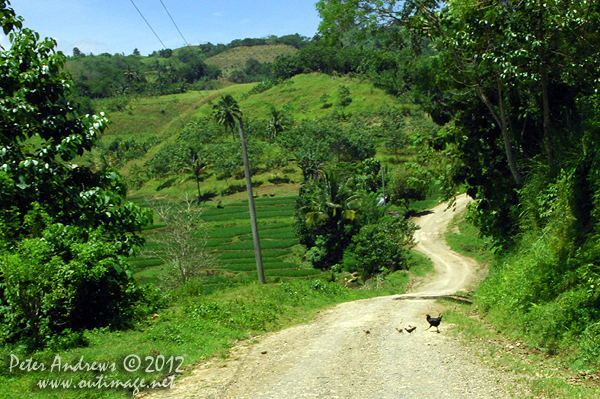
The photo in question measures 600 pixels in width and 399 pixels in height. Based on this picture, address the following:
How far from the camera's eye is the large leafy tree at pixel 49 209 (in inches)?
354

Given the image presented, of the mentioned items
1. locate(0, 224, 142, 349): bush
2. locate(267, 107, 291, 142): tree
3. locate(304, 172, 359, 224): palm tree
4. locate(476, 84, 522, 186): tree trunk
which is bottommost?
locate(304, 172, 359, 224): palm tree

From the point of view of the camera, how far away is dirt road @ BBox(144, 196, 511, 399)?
7.48 metres

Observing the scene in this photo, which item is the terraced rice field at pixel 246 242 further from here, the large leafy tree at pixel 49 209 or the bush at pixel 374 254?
the large leafy tree at pixel 49 209

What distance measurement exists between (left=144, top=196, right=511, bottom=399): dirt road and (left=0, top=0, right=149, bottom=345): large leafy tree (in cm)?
353

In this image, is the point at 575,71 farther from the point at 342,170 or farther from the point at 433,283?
the point at 342,170

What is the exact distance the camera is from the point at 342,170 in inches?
2933

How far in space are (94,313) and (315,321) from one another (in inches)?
242

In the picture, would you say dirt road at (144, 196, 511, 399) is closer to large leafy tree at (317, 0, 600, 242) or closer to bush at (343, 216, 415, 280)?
large leafy tree at (317, 0, 600, 242)

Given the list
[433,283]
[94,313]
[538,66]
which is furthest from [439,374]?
[433,283]

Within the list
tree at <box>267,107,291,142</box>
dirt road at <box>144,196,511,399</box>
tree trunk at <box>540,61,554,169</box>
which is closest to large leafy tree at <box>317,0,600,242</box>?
tree trunk at <box>540,61,554,169</box>

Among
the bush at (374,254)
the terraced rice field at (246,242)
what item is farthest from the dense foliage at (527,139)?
the terraced rice field at (246,242)

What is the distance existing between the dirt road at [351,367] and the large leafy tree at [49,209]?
11.6ft

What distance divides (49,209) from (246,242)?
156 ft

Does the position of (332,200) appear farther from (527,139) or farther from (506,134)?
(506,134)
